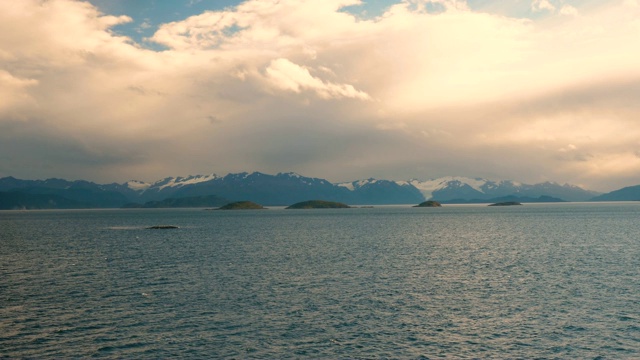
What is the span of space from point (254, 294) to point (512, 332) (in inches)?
1324

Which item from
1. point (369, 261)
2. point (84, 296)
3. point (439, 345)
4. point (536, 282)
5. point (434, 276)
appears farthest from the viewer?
point (369, 261)

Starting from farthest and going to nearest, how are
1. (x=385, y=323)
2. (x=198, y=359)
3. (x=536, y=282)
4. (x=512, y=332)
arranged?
(x=536, y=282) < (x=385, y=323) < (x=512, y=332) < (x=198, y=359)

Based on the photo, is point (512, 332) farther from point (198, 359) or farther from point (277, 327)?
point (198, 359)

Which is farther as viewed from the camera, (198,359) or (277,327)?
→ (277,327)

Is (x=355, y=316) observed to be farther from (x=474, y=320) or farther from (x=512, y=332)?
(x=512, y=332)

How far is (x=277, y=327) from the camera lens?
4856 centimetres

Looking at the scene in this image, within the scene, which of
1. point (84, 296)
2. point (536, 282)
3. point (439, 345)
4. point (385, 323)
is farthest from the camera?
point (536, 282)

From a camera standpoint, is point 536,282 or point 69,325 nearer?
point 69,325

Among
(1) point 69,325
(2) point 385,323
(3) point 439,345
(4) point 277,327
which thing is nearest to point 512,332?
(3) point 439,345

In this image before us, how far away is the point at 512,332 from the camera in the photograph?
152 feet

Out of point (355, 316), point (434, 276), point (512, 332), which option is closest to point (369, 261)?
point (434, 276)

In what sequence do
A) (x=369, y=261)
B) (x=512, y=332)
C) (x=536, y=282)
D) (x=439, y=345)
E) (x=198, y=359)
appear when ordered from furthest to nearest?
(x=369, y=261)
(x=536, y=282)
(x=512, y=332)
(x=439, y=345)
(x=198, y=359)

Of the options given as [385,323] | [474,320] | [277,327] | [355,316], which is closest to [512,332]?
[474,320]

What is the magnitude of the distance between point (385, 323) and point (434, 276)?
32910 millimetres
